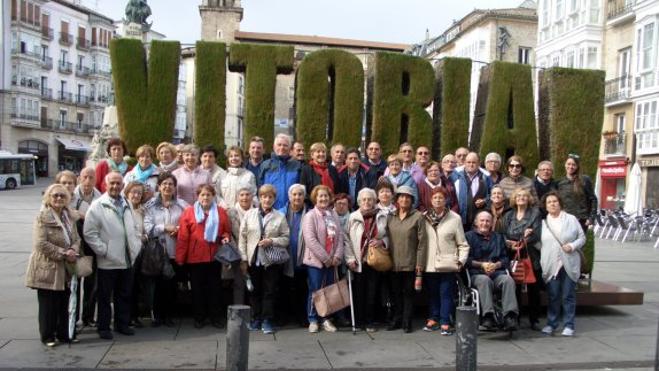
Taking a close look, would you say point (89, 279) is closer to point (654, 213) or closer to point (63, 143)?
point (654, 213)

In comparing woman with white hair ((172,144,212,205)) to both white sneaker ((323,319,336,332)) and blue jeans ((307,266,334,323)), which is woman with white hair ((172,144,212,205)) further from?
white sneaker ((323,319,336,332))

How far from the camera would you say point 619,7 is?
3083 cm

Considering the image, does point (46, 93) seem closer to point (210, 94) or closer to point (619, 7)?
point (619, 7)

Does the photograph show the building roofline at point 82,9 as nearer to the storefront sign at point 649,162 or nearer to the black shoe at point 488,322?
the storefront sign at point 649,162

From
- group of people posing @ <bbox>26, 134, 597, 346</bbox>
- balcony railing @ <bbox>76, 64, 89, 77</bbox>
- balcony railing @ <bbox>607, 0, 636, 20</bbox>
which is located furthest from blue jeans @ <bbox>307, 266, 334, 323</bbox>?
balcony railing @ <bbox>76, 64, 89, 77</bbox>

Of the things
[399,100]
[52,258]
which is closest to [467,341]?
[52,258]

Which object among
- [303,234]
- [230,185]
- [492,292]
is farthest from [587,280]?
[230,185]

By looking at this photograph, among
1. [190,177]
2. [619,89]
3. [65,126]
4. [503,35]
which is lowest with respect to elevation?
[190,177]

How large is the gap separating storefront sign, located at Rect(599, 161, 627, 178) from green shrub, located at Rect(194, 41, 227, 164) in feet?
84.7

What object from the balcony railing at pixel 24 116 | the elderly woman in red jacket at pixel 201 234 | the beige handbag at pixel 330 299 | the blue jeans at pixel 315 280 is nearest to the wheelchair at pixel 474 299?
the beige handbag at pixel 330 299

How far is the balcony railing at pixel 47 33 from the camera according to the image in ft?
203

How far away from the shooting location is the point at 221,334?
7.21 metres

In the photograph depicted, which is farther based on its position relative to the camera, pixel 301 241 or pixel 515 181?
pixel 515 181

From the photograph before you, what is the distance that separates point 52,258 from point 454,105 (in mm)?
6480
